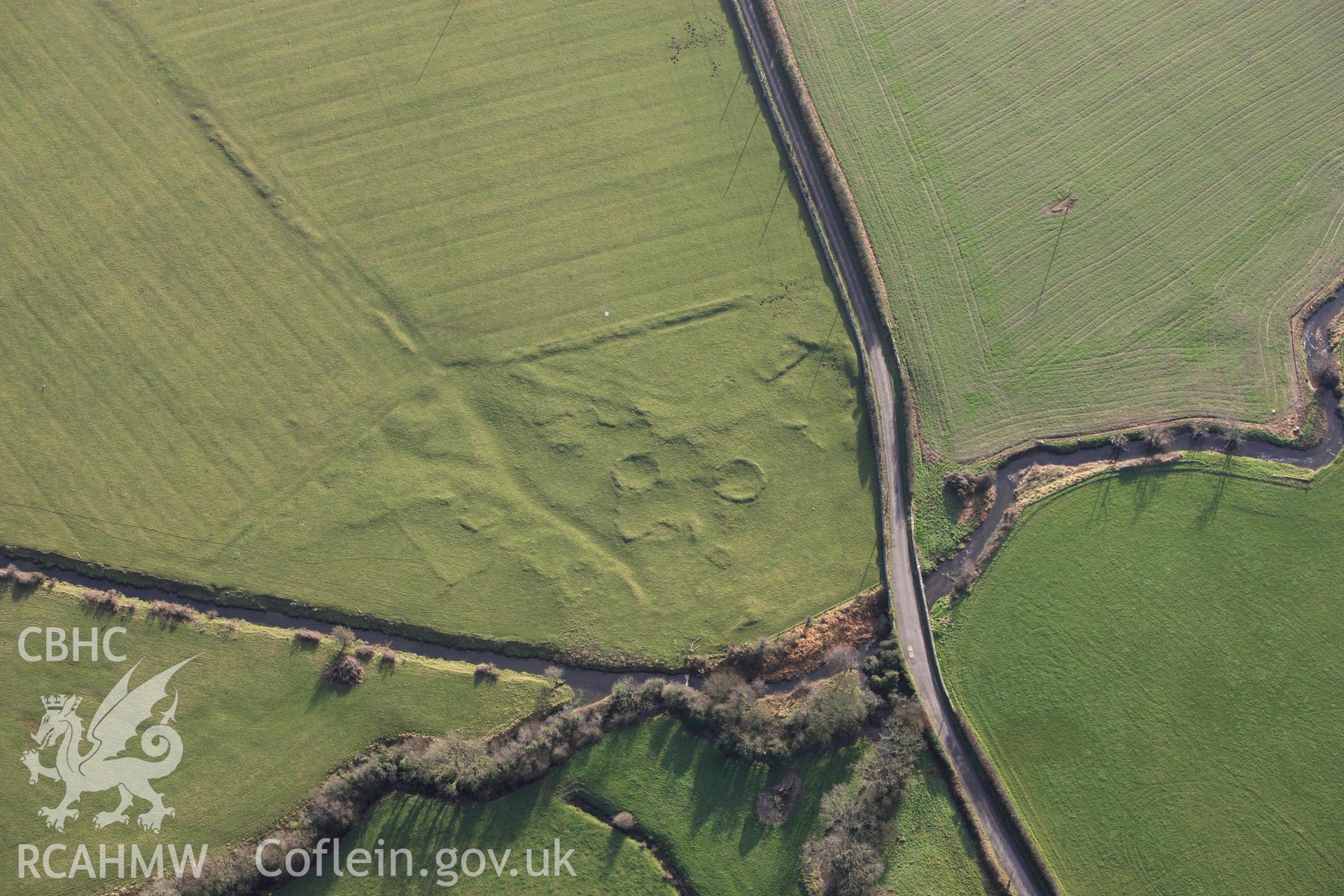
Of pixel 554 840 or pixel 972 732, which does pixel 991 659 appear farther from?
pixel 554 840

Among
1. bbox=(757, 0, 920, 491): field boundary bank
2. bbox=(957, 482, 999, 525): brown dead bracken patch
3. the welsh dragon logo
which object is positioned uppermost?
bbox=(757, 0, 920, 491): field boundary bank

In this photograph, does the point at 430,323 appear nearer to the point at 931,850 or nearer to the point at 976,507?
the point at 976,507

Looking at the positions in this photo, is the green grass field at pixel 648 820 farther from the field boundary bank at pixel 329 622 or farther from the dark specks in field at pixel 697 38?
the dark specks in field at pixel 697 38

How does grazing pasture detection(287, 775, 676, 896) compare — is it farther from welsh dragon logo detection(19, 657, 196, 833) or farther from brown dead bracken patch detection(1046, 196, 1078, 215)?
brown dead bracken patch detection(1046, 196, 1078, 215)

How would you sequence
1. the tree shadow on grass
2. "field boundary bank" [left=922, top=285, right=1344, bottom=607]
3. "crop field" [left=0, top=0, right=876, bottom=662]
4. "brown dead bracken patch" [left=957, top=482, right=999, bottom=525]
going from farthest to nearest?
"field boundary bank" [left=922, top=285, right=1344, bottom=607] → the tree shadow on grass → "brown dead bracken patch" [left=957, top=482, right=999, bottom=525] → "crop field" [left=0, top=0, right=876, bottom=662]

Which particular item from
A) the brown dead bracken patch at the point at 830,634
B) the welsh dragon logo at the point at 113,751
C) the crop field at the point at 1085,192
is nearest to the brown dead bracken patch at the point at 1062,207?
the crop field at the point at 1085,192

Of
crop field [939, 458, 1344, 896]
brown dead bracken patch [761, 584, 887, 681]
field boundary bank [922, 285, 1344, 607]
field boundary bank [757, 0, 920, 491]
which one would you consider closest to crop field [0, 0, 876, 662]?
brown dead bracken patch [761, 584, 887, 681]

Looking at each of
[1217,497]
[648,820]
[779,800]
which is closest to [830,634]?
[779,800]

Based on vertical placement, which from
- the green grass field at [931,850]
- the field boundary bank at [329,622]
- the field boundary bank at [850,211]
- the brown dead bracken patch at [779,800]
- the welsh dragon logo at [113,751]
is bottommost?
the green grass field at [931,850]
